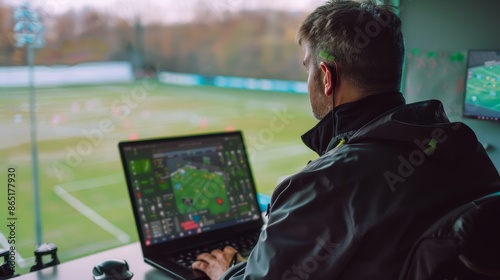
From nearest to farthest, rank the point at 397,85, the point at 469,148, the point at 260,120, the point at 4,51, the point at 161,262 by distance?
1. the point at 469,148
2. the point at 397,85
3. the point at 161,262
4. the point at 4,51
5. the point at 260,120

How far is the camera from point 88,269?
4.75 ft

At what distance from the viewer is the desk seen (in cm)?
140

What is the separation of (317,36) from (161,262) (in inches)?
33.4

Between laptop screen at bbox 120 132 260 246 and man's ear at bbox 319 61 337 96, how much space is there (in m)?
0.65

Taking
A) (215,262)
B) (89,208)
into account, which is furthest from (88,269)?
(89,208)

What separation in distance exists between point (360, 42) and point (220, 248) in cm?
86

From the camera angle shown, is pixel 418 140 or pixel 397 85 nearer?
pixel 418 140

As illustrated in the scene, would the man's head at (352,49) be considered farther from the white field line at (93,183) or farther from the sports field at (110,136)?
the white field line at (93,183)

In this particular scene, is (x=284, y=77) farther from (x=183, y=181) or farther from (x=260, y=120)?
(x=183, y=181)

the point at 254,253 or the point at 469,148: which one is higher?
the point at 469,148

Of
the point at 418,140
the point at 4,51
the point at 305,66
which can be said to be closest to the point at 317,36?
the point at 305,66

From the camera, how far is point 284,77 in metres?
9.26

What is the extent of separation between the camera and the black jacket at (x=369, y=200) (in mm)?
935

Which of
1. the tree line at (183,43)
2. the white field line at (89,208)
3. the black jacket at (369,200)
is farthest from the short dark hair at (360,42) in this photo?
the white field line at (89,208)
